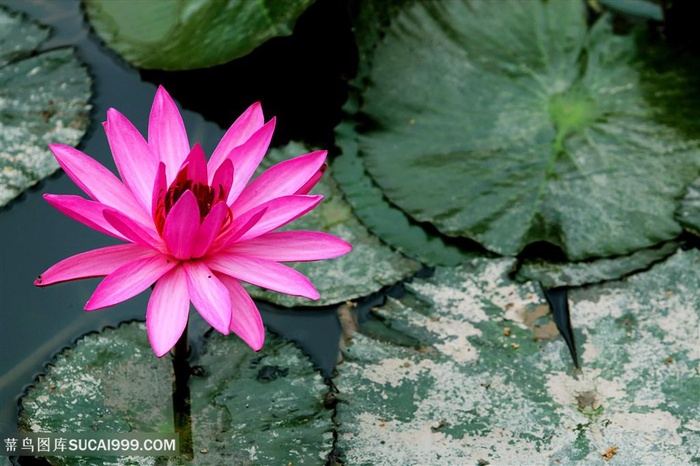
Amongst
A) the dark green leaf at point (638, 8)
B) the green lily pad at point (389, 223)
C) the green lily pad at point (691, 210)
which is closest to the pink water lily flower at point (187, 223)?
the green lily pad at point (389, 223)

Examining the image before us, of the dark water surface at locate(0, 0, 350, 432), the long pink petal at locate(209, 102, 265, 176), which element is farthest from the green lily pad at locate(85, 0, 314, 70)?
the long pink petal at locate(209, 102, 265, 176)

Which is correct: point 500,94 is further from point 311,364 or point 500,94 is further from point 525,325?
point 311,364

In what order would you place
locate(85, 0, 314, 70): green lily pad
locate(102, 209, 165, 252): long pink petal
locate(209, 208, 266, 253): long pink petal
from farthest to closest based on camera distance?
locate(85, 0, 314, 70): green lily pad < locate(209, 208, 266, 253): long pink petal < locate(102, 209, 165, 252): long pink petal

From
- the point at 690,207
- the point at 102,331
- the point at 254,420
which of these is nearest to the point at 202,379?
the point at 254,420

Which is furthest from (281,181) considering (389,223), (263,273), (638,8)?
(638,8)

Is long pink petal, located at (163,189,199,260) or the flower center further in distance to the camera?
the flower center

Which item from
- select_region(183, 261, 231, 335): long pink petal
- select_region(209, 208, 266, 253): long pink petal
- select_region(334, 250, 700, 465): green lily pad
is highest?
select_region(209, 208, 266, 253): long pink petal

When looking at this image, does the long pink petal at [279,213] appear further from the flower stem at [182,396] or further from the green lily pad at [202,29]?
the green lily pad at [202,29]

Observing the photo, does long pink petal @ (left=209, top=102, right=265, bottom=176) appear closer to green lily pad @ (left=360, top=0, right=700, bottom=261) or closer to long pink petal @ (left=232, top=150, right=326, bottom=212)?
long pink petal @ (left=232, top=150, right=326, bottom=212)
